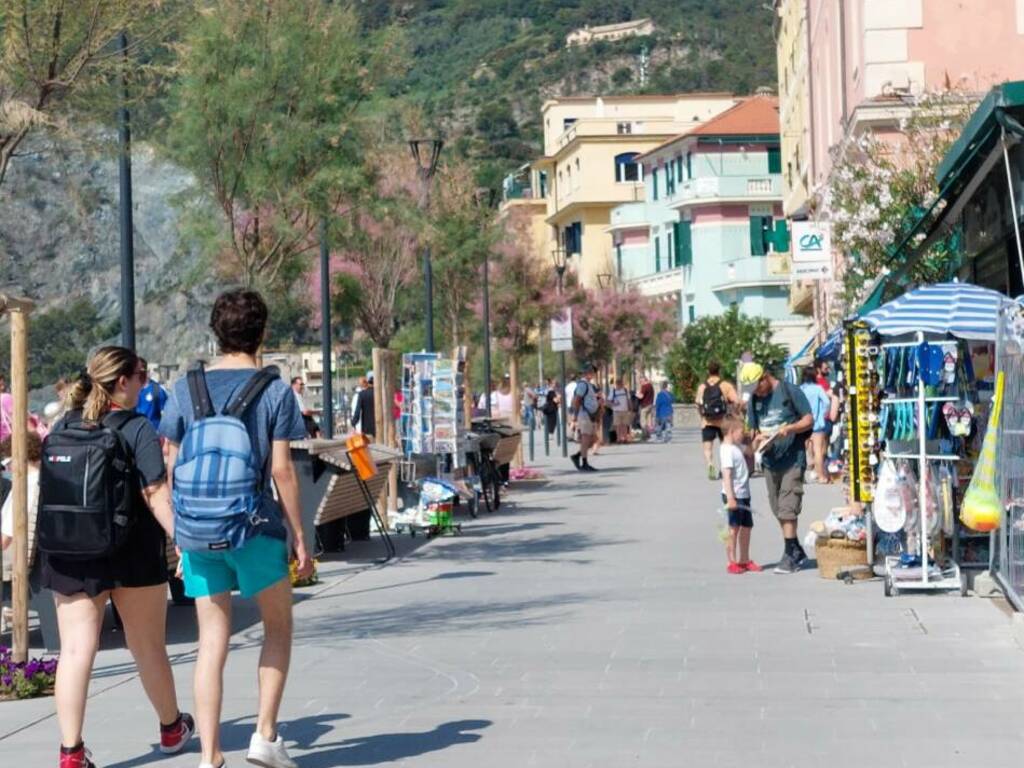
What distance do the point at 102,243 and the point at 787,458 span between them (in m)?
49.6

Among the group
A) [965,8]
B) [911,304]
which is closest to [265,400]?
[911,304]

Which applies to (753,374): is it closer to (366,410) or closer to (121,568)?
(366,410)

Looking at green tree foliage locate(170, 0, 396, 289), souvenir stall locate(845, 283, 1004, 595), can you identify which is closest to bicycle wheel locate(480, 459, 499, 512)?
green tree foliage locate(170, 0, 396, 289)

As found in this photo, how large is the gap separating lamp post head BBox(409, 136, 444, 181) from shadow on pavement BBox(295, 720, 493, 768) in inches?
677

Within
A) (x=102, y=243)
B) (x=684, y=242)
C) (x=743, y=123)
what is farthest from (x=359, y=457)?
(x=684, y=242)

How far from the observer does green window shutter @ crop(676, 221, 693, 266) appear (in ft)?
255

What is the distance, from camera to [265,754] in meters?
7.16

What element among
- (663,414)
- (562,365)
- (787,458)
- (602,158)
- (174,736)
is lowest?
(174,736)

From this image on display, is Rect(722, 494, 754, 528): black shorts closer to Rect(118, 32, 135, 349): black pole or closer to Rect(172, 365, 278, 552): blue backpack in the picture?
Rect(118, 32, 135, 349): black pole

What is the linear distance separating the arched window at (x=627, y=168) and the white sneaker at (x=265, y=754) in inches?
3385

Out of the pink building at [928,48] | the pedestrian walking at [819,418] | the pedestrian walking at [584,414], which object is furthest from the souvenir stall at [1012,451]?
the pedestrian walking at [584,414]

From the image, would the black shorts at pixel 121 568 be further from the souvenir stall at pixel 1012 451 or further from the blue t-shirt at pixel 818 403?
the blue t-shirt at pixel 818 403

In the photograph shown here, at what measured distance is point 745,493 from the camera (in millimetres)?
15258

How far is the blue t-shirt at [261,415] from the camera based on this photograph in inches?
281
